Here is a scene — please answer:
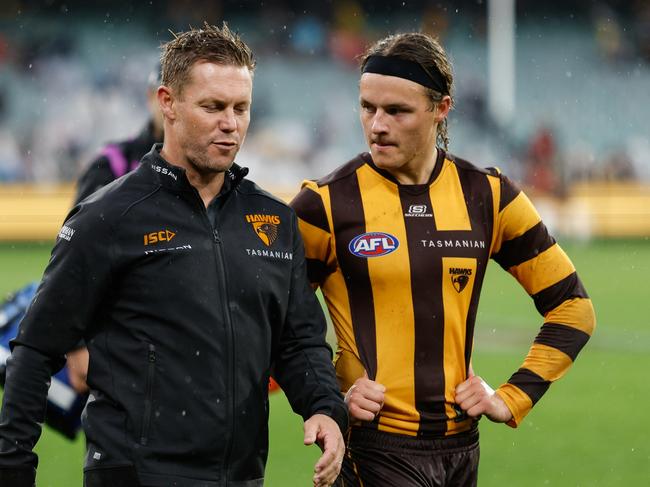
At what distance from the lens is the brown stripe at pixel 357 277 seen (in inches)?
148

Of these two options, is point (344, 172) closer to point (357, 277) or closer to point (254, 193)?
point (357, 277)

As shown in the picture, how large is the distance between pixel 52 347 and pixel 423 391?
117cm

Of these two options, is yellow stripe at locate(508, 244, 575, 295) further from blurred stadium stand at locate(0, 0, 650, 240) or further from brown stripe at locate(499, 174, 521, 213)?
blurred stadium stand at locate(0, 0, 650, 240)

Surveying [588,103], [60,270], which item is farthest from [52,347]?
[588,103]

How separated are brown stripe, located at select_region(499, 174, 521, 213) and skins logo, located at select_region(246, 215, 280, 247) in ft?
2.73

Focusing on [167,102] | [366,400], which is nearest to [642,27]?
[366,400]

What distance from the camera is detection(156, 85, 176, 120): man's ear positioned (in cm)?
334

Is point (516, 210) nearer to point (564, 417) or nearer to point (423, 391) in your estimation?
point (423, 391)

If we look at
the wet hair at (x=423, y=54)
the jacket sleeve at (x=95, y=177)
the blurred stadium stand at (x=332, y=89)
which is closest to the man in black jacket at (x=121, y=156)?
the jacket sleeve at (x=95, y=177)

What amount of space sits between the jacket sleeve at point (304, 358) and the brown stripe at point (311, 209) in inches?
12.0

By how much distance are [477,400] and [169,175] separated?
3.96ft

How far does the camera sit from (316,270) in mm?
3826

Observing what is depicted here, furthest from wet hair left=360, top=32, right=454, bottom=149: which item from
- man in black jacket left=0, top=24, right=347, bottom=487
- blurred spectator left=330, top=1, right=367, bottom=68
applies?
blurred spectator left=330, top=1, right=367, bottom=68

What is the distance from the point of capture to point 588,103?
2995 cm
